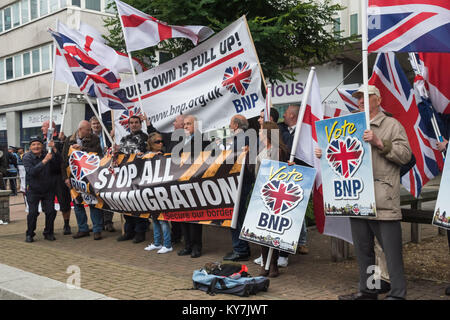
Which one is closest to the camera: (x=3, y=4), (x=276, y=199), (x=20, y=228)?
(x=276, y=199)

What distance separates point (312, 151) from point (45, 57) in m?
26.2

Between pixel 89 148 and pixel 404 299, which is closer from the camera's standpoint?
pixel 404 299

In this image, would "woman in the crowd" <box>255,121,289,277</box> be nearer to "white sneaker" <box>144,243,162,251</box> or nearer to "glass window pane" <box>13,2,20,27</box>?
"white sneaker" <box>144,243,162,251</box>

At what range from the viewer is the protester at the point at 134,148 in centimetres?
886

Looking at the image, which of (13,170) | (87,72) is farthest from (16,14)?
(87,72)

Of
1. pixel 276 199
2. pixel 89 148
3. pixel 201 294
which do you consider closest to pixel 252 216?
pixel 276 199

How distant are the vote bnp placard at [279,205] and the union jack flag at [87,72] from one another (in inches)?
172

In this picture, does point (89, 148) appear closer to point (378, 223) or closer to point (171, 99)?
point (171, 99)

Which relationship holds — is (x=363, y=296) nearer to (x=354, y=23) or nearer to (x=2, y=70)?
(x=354, y=23)

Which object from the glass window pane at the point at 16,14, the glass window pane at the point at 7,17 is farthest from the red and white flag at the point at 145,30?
the glass window pane at the point at 7,17

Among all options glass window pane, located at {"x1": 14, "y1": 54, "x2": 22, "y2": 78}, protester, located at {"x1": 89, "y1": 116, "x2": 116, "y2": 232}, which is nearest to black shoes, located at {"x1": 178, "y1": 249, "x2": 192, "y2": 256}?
protester, located at {"x1": 89, "y1": 116, "x2": 116, "y2": 232}

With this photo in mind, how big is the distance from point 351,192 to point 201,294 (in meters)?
1.95

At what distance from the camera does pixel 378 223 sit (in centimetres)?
502

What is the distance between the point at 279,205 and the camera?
5938 mm
